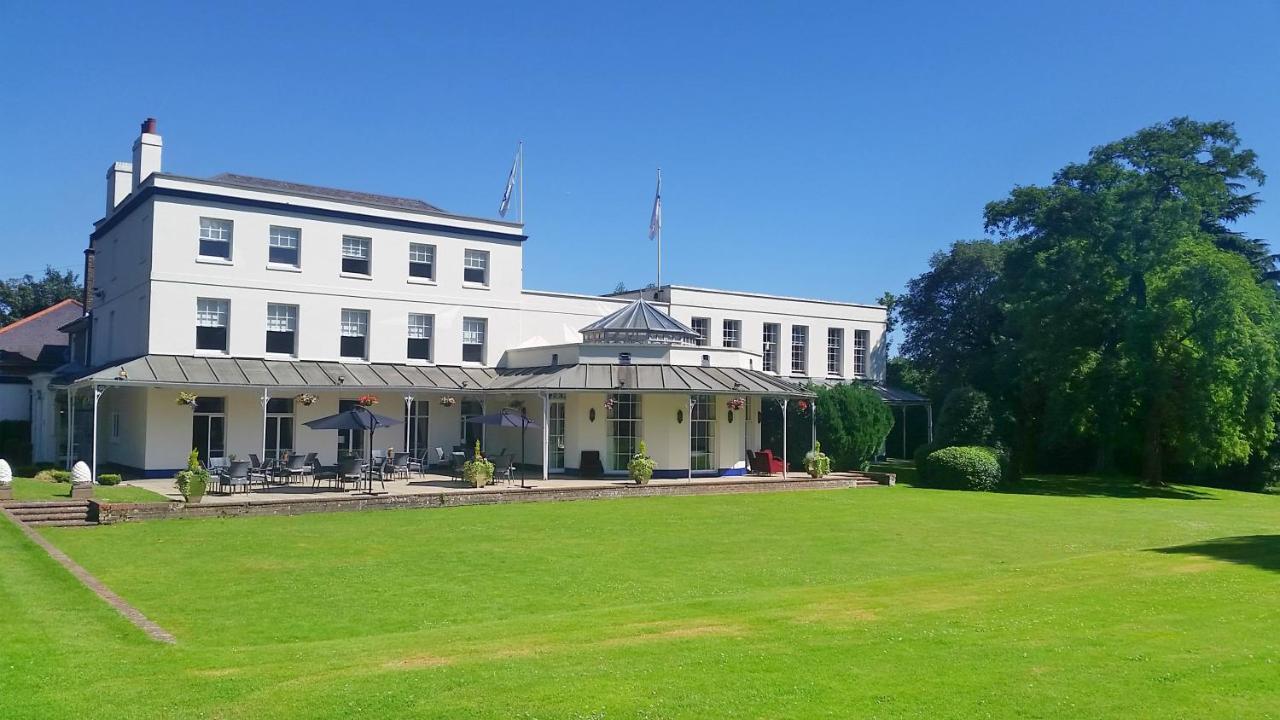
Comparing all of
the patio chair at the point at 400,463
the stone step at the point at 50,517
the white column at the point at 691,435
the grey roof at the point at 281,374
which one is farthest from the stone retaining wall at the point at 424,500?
the grey roof at the point at 281,374

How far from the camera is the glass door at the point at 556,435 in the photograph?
1219 inches

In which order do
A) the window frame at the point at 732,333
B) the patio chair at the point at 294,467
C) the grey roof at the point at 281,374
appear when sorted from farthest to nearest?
the window frame at the point at 732,333 < the grey roof at the point at 281,374 < the patio chair at the point at 294,467

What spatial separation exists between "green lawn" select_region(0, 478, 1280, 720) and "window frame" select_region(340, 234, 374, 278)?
517 inches

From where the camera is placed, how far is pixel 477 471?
25547 mm

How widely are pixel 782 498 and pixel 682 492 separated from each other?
2639 millimetres

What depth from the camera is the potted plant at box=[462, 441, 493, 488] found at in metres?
25.6

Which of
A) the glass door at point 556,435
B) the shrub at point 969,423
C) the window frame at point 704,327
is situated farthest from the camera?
the window frame at point 704,327

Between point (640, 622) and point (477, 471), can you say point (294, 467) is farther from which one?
point (640, 622)

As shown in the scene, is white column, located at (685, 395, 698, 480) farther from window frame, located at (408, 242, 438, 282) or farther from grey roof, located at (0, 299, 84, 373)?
grey roof, located at (0, 299, 84, 373)

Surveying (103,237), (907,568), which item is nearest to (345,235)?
(103,237)

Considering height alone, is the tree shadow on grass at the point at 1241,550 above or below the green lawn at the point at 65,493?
below

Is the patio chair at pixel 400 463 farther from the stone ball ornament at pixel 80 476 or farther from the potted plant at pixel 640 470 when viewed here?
the stone ball ornament at pixel 80 476

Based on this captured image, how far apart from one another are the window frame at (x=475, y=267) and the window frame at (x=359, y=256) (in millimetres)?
3112

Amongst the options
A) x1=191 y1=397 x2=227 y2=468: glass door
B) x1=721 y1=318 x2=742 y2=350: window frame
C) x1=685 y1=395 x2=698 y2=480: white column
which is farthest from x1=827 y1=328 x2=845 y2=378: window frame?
x1=191 y1=397 x2=227 y2=468: glass door
